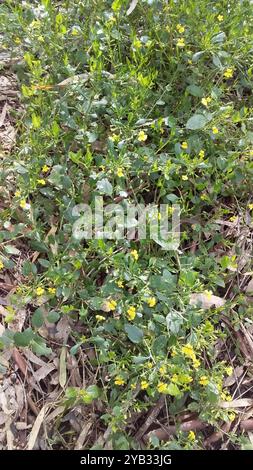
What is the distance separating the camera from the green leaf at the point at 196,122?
2.02 metres

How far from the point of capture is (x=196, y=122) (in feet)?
6.64

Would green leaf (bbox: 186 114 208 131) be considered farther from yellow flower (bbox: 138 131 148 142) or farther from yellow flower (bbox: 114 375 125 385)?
yellow flower (bbox: 114 375 125 385)

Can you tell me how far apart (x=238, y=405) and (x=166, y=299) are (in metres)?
0.49

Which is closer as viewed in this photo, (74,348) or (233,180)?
(74,348)

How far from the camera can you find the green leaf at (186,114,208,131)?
6.63 ft

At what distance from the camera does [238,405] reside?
1.89 m

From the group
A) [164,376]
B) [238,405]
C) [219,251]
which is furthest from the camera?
[219,251]

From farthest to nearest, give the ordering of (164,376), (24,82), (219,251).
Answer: (24,82), (219,251), (164,376)

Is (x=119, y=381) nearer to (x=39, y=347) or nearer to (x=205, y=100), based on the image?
(x=39, y=347)

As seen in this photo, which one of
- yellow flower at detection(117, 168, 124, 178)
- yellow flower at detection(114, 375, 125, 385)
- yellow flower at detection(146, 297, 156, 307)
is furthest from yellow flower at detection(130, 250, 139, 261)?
yellow flower at detection(114, 375, 125, 385)

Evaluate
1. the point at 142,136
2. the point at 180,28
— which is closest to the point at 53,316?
the point at 142,136

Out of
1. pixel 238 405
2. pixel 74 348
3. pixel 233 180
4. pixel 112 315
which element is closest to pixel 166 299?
pixel 112 315

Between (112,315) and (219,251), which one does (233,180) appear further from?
(112,315)

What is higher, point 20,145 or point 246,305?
point 20,145
